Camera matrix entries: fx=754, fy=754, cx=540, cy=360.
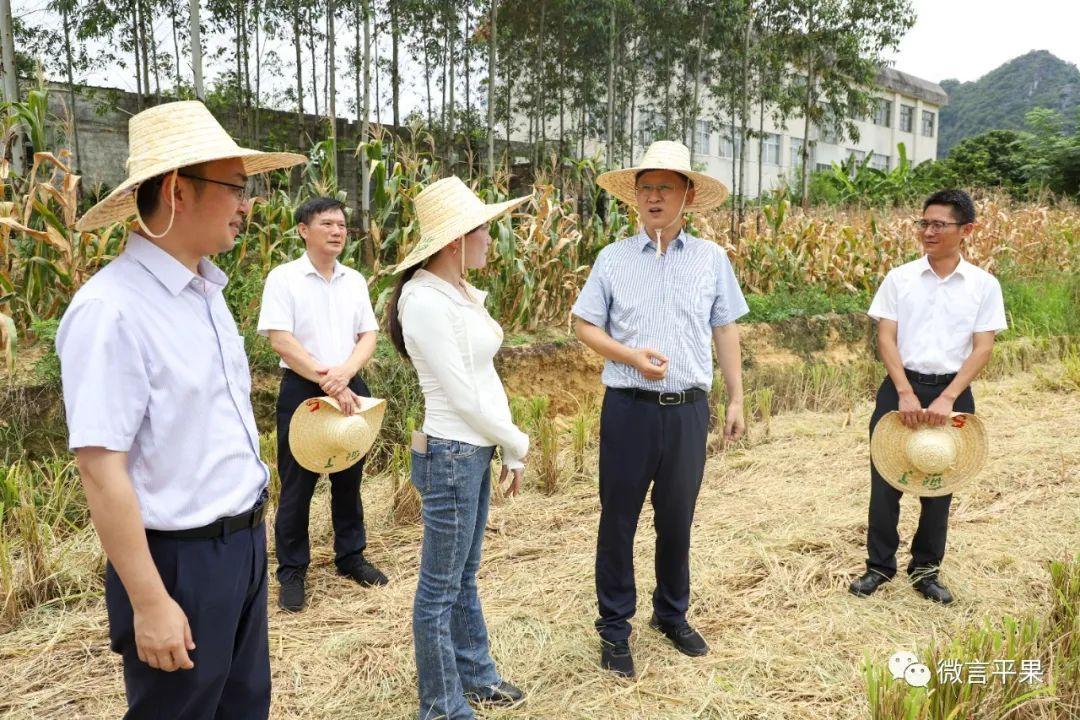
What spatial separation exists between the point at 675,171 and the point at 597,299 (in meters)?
0.54

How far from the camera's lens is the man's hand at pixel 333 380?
3.21m

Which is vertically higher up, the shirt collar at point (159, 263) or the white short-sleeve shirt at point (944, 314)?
the shirt collar at point (159, 263)

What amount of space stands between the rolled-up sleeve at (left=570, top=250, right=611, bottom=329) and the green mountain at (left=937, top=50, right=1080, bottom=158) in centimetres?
6258

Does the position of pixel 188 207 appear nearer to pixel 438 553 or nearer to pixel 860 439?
pixel 438 553

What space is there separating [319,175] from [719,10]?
1253cm

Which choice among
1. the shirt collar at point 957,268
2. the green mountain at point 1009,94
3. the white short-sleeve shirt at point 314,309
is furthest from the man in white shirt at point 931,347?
the green mountain at point 1009,94

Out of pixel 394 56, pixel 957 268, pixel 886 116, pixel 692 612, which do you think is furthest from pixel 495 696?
pixel 886 116

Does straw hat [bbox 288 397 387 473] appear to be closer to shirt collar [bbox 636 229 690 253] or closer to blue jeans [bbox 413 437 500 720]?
blue jeans [bbox 413 437 500 720]

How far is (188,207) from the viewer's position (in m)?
1.45

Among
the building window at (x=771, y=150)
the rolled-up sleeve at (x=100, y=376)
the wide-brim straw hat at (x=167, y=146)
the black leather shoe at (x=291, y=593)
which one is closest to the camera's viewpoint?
the rolled-up sleeve at (x=100, y=376)

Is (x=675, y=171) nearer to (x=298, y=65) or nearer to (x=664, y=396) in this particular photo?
(x=664, y=396)

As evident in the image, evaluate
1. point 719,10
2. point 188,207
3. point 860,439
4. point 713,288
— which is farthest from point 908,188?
point 188,207

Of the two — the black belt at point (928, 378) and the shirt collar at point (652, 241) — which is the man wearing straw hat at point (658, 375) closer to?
the shirt collar at point (652, 241)

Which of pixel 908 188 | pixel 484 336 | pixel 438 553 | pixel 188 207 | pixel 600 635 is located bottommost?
pixel 600 635
